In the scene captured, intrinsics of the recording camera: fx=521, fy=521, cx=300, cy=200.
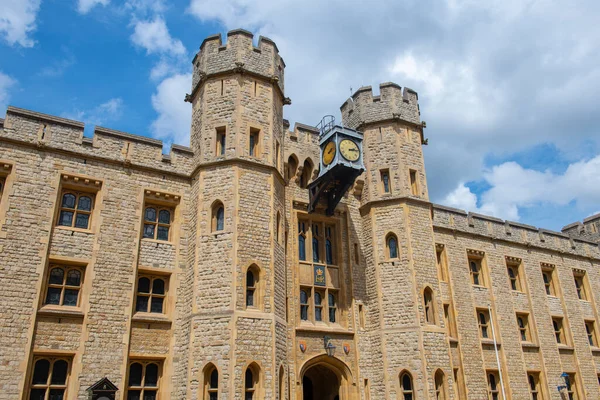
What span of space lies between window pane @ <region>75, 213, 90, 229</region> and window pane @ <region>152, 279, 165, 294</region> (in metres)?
2.66

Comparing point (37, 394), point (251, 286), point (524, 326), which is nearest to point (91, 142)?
point (251, 286)

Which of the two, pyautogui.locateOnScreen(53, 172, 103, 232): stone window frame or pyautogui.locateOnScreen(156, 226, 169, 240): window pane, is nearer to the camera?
pyautogui.locateOnScreen(53, 172, 103, 232): stone window frame

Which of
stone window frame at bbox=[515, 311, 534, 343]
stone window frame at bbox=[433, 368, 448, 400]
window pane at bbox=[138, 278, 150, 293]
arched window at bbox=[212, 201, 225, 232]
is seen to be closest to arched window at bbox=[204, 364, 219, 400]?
window pane at bbox=[138, 278, 150, 293]

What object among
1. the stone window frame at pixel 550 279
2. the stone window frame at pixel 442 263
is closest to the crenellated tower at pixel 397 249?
the stone window frame at pixel 442 263

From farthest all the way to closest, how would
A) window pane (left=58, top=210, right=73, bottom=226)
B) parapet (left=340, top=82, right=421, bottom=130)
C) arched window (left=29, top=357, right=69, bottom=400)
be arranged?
parapet (left=340, top=82, right=421, bottom=130), window pane (left=58, top=210, right=73, bottom=226), arched window (left=29, top=357, right=69, bottom=400)

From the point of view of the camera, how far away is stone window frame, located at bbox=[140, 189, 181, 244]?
1650cm

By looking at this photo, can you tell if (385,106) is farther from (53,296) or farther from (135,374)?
(53,296)

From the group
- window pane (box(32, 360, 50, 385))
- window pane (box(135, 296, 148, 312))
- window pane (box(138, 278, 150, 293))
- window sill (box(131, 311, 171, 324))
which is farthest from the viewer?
window pane (box(138, 278, 150, 293))

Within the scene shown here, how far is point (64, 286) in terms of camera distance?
14.7 metres

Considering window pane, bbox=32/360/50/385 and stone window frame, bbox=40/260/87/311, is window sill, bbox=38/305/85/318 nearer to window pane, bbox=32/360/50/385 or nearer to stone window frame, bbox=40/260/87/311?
stone window frame, bbox=40/260/87/311

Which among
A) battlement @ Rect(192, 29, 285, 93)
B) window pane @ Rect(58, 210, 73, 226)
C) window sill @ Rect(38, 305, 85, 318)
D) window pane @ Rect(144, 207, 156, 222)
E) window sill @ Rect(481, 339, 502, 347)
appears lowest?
window sill @ Rect(38, 305, 85, 318)

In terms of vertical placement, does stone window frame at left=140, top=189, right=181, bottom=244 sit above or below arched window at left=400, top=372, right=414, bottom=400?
above

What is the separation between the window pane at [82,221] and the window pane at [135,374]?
4372 millimetres

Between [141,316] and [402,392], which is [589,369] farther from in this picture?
[141,316]
